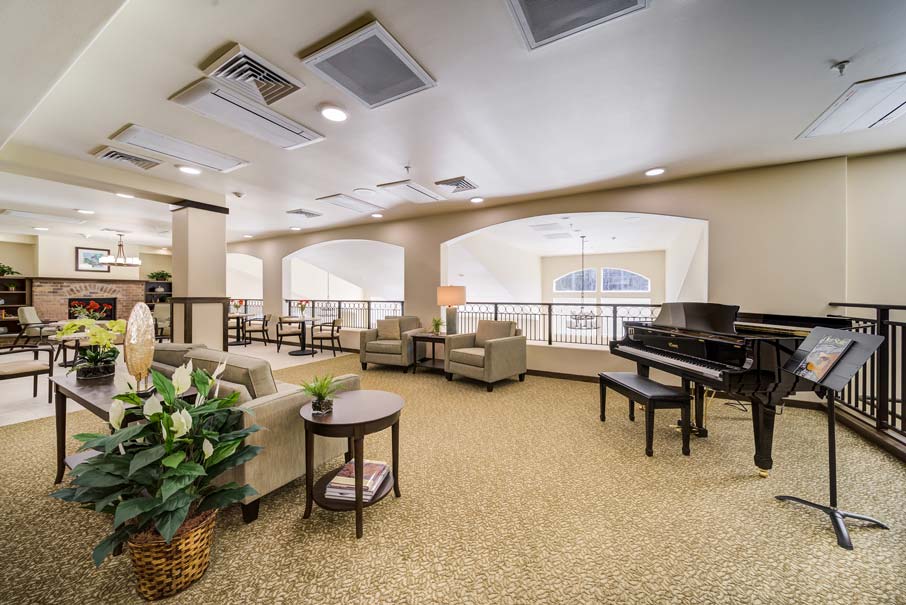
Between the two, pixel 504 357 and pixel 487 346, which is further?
pixel 504 357

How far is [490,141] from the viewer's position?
329 centimetres

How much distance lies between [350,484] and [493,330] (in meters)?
3.47

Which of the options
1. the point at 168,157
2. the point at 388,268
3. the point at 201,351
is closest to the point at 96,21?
the point at 201,351

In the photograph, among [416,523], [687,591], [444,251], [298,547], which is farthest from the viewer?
[444,251]

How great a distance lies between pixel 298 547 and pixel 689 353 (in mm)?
2999

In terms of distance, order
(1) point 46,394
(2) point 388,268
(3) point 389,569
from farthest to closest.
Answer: (2) point 388,268 → (1) point 46,394 → (3) point 389,569

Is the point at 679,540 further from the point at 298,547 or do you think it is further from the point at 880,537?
the point at 298,547

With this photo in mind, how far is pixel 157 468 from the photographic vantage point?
4.52 ft

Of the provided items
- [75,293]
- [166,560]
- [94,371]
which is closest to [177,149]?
[94,371]

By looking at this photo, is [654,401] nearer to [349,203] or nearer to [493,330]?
[493,330]

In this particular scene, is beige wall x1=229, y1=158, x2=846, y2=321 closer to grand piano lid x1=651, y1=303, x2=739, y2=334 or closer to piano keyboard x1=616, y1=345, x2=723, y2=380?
grand piano lid x1=651, y1=303, x2=739, y2=334

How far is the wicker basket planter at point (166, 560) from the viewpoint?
4.56 ft

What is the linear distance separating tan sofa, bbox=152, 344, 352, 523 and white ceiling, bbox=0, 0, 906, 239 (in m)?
1.92

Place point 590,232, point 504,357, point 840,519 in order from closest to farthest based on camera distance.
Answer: point 840,519, point 504,357, point 590,232
